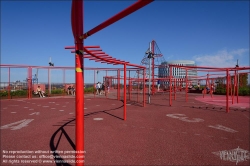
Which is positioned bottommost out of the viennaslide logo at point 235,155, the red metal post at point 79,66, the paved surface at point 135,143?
the viennaslide logo at point 235,155

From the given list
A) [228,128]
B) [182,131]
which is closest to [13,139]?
[182,131]

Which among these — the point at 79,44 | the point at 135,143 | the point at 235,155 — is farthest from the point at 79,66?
the point at 235,155

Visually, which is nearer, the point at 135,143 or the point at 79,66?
the point at 79,66

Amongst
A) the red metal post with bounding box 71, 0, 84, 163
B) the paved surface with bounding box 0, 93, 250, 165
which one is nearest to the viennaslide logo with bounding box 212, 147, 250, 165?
the paved surface with bounding box 0, 93, 250, 165

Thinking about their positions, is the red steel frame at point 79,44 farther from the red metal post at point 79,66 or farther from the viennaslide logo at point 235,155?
the viennaslide logo at point 235,155

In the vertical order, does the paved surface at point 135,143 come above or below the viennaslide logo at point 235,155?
above

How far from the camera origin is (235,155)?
409 centimetres

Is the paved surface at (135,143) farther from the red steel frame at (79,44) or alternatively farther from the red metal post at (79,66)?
the red steel frame at (79,44)

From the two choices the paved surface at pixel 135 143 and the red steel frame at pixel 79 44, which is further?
the paved surface at pixel 135 143

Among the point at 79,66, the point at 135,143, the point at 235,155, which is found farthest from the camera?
the point at 135,143

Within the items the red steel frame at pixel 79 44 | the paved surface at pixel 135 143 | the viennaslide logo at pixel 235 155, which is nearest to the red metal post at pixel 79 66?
the red steel frame at pixel 79 44

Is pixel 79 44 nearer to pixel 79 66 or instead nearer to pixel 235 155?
pixel 79 66

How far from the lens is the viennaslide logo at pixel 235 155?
3.89 metres

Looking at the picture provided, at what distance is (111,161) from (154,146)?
1360mm
